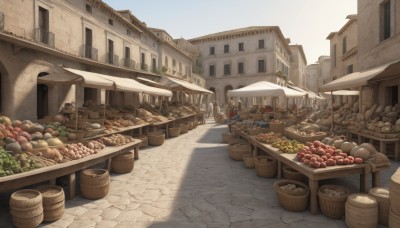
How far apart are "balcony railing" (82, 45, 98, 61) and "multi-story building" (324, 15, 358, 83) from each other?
20.2 m

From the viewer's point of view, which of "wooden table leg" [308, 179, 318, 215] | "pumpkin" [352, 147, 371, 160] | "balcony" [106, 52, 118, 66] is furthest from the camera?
"balcony" [106, 52, 118, 66]

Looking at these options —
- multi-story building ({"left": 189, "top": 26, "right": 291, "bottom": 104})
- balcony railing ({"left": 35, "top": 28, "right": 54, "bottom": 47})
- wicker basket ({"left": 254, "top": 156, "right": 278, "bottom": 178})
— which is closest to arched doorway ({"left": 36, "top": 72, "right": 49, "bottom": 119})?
balcony railing ({"left": 35, "top": 28, "right": 54, "bottom": 47})

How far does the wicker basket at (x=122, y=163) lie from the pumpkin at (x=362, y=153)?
213 inches

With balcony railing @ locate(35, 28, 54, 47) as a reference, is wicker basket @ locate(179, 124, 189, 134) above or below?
below

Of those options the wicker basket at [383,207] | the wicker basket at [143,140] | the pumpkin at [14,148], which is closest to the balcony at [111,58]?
the wicker basket at [143,140]

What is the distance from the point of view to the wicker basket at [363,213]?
4.07 meters

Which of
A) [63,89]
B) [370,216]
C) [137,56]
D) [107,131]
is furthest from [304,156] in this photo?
[137,56]

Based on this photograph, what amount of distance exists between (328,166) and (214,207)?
7.42ft

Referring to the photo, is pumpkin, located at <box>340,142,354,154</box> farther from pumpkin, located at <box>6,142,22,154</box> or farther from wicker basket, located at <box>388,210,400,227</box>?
pumpkin, located at <box>6,142,22,154</box>

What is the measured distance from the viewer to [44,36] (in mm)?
14086

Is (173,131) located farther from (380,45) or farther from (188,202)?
(380,45)

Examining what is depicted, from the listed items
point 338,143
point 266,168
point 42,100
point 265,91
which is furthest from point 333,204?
point 42,100

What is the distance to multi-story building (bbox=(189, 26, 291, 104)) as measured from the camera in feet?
132

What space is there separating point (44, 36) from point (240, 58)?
32390mm
